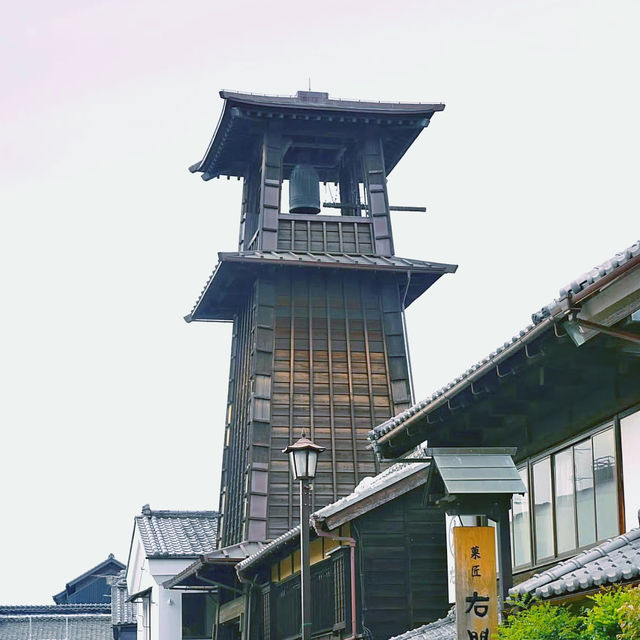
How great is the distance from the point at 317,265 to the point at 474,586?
18.3 meters

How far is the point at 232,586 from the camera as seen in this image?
31594 millimetres

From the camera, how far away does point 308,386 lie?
31328 millimetres

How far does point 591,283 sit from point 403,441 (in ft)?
21.3

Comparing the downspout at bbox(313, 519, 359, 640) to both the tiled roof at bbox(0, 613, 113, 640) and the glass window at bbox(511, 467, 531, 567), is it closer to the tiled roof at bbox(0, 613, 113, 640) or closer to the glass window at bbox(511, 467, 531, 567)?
the glass window at bbox(511, 467, 531, 567)

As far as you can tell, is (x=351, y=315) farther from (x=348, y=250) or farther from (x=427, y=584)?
(x=427, y=584)

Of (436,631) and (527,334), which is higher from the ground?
(527,334)

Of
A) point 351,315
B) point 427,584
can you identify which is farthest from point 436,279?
point 427,584

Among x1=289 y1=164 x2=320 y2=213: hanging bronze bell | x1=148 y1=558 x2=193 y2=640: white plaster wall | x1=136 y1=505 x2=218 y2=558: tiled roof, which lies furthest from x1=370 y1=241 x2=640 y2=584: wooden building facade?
x1=136 y1=505 x2=218 y2=558: tiled roof

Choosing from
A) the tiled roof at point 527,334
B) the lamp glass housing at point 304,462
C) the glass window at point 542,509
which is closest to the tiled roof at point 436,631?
the glass window at point 542,509

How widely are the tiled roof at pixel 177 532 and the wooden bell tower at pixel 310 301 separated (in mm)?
6108

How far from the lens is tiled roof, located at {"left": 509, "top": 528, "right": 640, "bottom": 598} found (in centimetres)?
991

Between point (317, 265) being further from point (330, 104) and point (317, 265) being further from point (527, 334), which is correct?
point (527, 334)

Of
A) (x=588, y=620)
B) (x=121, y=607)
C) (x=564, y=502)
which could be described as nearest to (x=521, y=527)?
(x=564, y=502)

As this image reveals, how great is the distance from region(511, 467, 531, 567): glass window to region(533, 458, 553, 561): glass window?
269mm
